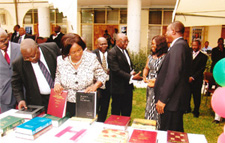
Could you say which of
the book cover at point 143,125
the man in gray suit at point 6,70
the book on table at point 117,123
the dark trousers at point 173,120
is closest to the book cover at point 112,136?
the book on table at point 117,123

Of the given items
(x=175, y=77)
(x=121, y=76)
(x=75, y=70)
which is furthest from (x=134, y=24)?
(x=75, y=70)

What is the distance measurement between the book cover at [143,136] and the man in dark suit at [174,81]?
689 mm

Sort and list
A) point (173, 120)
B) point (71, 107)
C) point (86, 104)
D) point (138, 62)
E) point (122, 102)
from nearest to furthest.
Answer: point (86, 104), point (71, 107), point (173, 120), point (122, 102), point (138, 62)

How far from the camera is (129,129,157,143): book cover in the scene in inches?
53.7

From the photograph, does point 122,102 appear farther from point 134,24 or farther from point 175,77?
point 134,24

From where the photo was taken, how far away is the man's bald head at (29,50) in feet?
6.10

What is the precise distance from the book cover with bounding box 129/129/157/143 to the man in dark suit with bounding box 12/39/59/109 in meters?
1.13

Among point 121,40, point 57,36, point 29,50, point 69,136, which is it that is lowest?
point 69,136

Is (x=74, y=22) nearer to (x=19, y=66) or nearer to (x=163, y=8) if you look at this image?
(x=19, y=66)

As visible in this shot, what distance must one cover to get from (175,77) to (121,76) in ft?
3.89

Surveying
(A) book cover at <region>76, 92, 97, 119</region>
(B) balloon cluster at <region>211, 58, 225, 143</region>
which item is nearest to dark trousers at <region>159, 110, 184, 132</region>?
(B) balloon cluster at <region>211, 58, 225, 143</region>

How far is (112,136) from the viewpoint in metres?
1.42

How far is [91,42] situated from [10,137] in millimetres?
11992

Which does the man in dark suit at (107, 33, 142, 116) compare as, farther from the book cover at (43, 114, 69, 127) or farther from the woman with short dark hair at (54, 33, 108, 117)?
the book cover at (43, 114, 69, 127)
